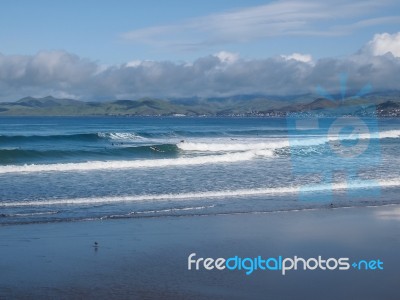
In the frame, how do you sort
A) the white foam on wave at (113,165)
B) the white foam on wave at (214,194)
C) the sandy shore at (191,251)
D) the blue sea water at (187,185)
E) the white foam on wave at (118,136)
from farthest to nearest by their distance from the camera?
the white foam on wave at (118,136) → the white foam on wave at (113,165) → the white foam on wave at (214,194) → the blue sea water at (187,185) → the sandy shore at (191,251)

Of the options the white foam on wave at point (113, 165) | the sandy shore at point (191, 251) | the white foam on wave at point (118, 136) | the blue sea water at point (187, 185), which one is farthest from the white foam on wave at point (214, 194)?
the white foam on wave at point (118, 136)

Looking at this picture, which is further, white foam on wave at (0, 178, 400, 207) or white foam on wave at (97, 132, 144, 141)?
white foam on wave at (97, 132, 144, 141)

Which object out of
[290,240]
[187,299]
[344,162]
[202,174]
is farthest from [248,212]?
[344,162]

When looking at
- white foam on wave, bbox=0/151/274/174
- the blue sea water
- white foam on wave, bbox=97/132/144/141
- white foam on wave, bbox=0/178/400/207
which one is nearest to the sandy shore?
the blue sea water

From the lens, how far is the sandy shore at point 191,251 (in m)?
9.85

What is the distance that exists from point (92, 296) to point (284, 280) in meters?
3.36

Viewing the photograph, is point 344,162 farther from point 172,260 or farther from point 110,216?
point 172,260

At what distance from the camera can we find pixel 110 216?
16.2 m

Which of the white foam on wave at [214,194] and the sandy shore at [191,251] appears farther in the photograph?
the white foam on wave at [214,194]

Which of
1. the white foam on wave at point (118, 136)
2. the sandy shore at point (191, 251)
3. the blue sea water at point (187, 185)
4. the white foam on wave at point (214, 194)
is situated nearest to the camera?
the sandy shore at point (191, 251)

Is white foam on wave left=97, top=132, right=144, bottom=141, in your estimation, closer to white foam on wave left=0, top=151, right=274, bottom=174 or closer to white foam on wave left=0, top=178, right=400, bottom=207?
white foam on wave left=0, top=151, right=274, bottom=174

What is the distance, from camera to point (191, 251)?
12.4m

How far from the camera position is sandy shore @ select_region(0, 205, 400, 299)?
32.3 ft

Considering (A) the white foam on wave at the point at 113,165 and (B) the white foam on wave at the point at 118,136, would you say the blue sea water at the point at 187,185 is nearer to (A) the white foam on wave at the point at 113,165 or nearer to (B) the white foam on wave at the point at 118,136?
(A) the white foam on wave at the point at 113,165
